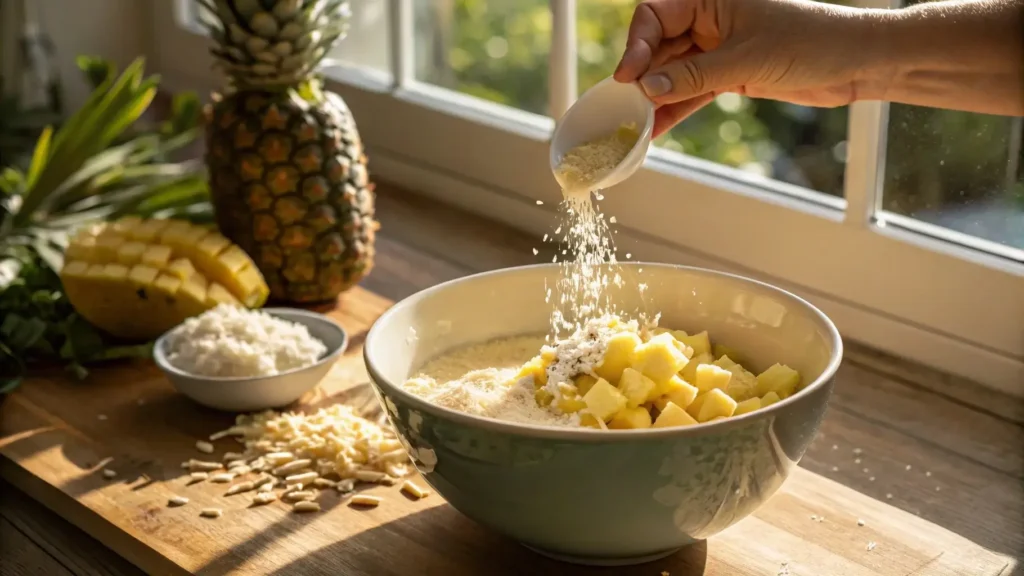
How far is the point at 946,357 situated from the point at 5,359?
1.03 meters

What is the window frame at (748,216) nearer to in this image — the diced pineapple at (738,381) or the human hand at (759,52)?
the human hand at (759,52)

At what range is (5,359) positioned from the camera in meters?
1.36

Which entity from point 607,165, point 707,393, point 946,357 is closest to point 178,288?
point 607,165

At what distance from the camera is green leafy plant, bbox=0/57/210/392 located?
1.39 meters

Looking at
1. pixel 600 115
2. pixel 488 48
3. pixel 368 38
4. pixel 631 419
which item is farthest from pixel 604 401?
pixel 488 48

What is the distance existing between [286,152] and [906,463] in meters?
0.77

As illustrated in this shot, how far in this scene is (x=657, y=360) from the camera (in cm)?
91

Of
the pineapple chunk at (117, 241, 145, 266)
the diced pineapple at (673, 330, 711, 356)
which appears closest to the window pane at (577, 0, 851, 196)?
the pineapple chunk at (117, 241, 145, 266)

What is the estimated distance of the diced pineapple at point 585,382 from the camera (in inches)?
36.8

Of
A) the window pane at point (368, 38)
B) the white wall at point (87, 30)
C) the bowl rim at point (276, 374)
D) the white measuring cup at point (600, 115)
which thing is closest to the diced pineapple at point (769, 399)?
the white measuring cup at point (600, 115)

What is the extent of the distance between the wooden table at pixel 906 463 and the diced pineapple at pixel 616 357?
20 centimetres

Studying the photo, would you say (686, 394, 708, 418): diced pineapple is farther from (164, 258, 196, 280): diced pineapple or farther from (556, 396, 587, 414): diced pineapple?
(164, 258, 196, 280): diced pineapple

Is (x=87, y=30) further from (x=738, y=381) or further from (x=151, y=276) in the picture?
(x=738, y=381)

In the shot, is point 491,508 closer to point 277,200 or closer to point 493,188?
point 277,200
